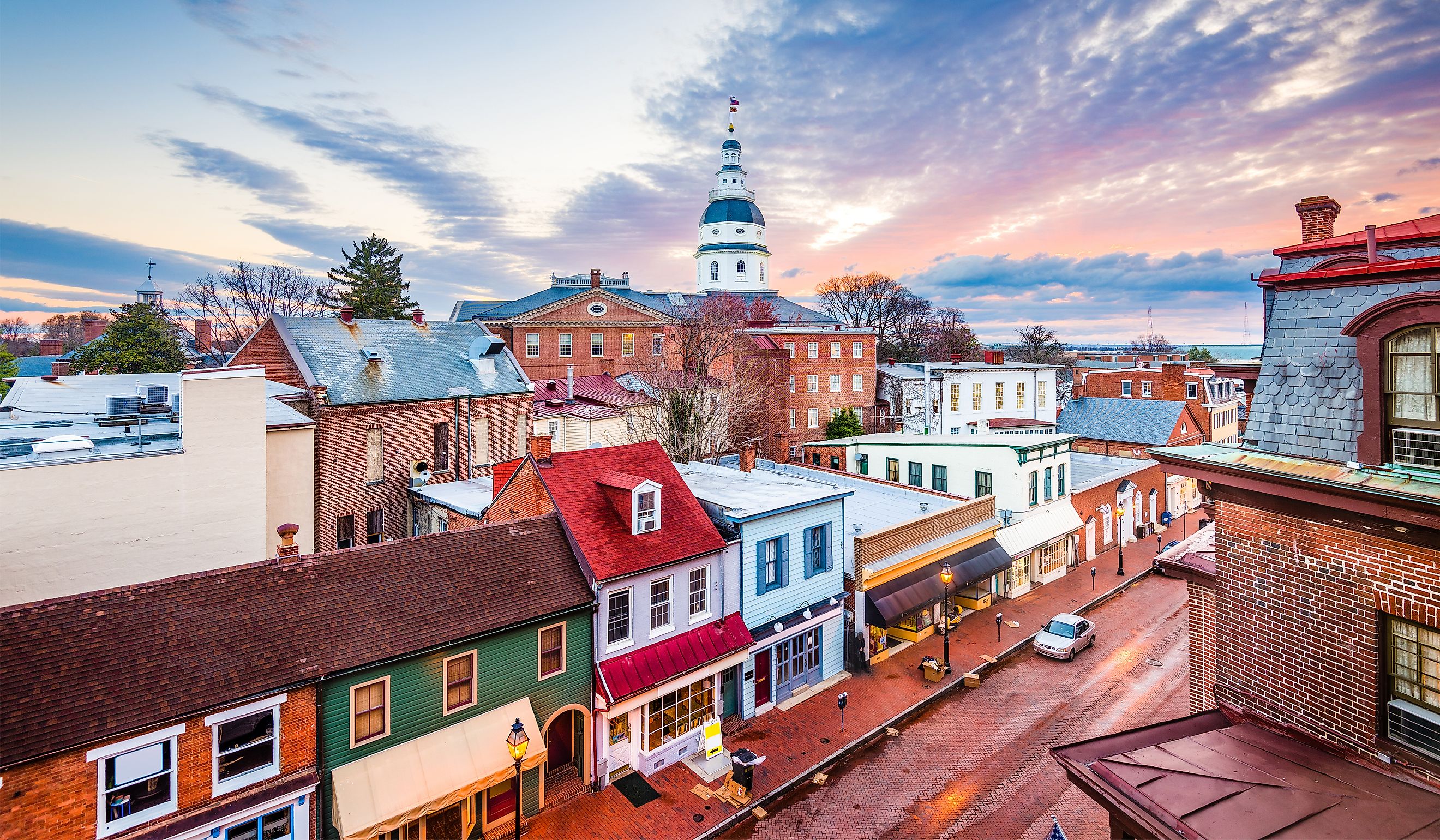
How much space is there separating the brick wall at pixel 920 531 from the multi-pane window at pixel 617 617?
8.31 meters

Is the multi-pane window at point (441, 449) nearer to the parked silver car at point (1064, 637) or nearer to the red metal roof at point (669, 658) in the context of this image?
the red metal roof at point (669, 658)

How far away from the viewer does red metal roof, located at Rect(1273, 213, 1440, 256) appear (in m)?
6.98

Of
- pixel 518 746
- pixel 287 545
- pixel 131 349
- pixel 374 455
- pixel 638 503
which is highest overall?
pixel 131 349

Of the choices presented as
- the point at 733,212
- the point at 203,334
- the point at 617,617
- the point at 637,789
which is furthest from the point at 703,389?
the point at 733,212

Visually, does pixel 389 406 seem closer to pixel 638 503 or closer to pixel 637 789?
pixel 638 503

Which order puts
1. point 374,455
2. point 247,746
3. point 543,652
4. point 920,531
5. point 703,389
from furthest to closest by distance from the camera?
point 703,389 < point 374,455 < point 920,531 < point 543,652 < point 247,746

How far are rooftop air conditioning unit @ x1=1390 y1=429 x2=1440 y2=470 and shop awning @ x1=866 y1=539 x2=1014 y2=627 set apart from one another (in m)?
14.4

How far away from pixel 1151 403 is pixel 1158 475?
8.66 metres

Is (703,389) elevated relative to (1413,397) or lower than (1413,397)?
elevated

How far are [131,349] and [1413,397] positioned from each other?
5339 cm

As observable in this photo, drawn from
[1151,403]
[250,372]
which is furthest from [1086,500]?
[250,372]

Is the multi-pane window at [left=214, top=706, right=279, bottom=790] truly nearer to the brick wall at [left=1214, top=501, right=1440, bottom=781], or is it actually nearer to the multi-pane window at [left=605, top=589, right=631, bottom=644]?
the multi-pane window at [left=605, top=589, right=631, bottom=644]

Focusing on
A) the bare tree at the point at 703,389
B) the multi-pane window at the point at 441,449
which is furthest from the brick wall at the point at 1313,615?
the multi-pane window at the point at 441,449

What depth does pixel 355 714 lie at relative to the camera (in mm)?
11633
